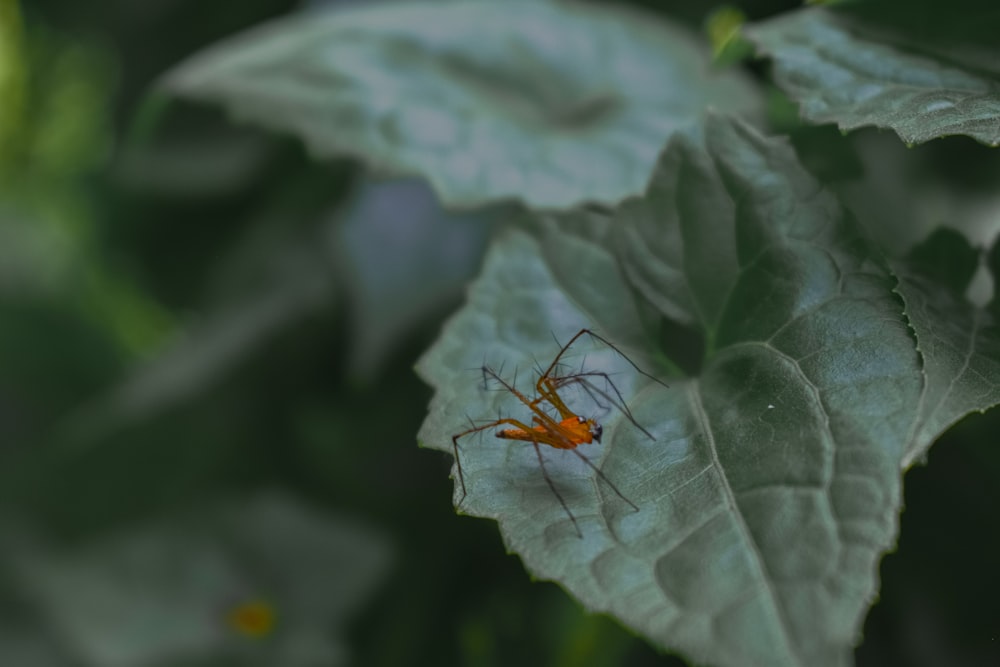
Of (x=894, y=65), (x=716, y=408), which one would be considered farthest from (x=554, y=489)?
(x=894, y=65)

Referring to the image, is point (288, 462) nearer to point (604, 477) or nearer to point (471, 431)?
point (471, 431)

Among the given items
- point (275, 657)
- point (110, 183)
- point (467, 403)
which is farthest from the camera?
point (110, 183)

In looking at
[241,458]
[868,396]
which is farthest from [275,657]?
[868,396]

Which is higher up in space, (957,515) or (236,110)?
(236,110)

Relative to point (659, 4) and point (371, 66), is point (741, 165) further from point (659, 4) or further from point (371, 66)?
point (659, 4)

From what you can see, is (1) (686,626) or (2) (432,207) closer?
(1) (686,626)

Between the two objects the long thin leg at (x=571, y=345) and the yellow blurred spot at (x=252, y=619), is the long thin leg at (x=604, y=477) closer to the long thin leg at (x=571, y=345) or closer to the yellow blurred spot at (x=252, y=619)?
the long thin leg at (x=571, y=345)

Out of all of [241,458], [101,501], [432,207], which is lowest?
[101,501]

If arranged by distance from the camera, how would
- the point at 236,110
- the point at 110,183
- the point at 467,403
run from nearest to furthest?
1. the point at 467,403
2. the point at 236,110
3. the point at 110,183
